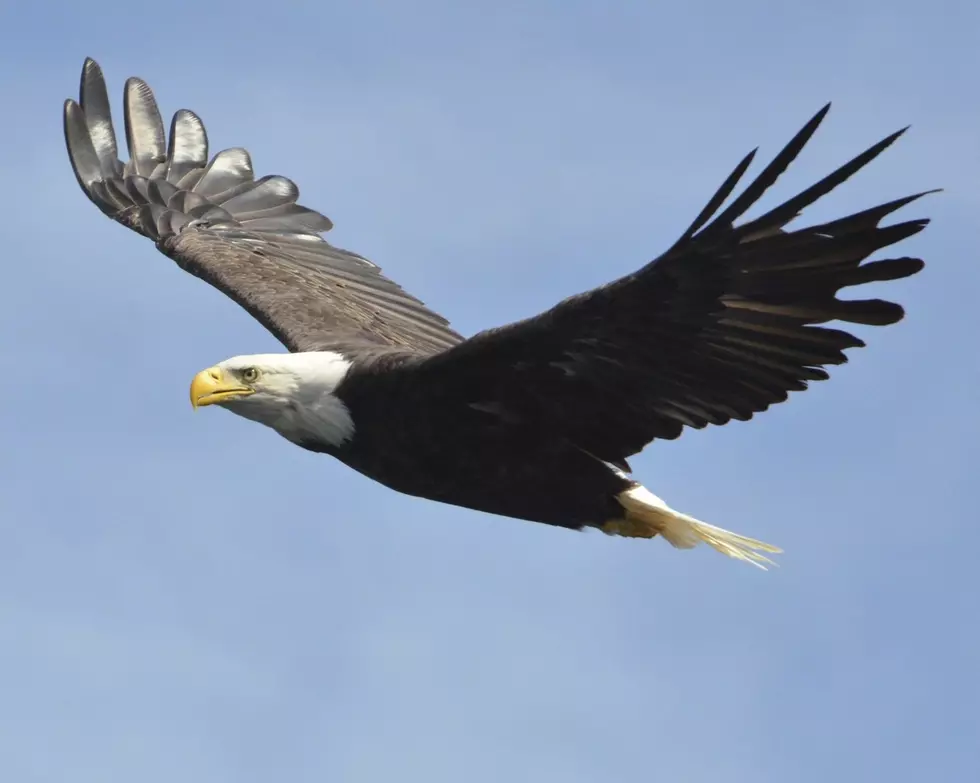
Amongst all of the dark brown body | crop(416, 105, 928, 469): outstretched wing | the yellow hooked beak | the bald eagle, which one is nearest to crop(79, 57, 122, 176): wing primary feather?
the bald eagle

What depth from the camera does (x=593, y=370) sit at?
8.71 m

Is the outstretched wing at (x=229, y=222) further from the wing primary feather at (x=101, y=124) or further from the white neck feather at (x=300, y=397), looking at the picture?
the white neck feather at (x=300, y=397)

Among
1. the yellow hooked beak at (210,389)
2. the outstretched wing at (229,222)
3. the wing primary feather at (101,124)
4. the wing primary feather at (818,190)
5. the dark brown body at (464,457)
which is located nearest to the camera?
the wing primary feather at (818,190)

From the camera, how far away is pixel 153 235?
→ 42.7 ft

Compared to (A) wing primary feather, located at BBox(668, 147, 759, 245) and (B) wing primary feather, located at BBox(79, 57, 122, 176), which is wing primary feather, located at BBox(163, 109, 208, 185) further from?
(A) wing primary feather, located at BBox(668, 147, 759, 245)

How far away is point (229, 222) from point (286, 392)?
366 centimetres

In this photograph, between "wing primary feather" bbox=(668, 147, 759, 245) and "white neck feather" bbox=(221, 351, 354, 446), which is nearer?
"wing primary feather" bbox=(668, 147, 759, 245)

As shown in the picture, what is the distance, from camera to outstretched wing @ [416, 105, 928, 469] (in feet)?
26.9

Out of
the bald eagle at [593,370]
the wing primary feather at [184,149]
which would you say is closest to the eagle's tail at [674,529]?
the bald eagle at [593,370]

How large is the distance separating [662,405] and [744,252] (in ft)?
2.97

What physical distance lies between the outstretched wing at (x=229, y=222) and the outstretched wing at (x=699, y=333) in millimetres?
2401

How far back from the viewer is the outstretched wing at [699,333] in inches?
323

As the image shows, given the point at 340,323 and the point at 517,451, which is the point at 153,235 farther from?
the point at 517,451

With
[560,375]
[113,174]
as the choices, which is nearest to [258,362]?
[560,375]
